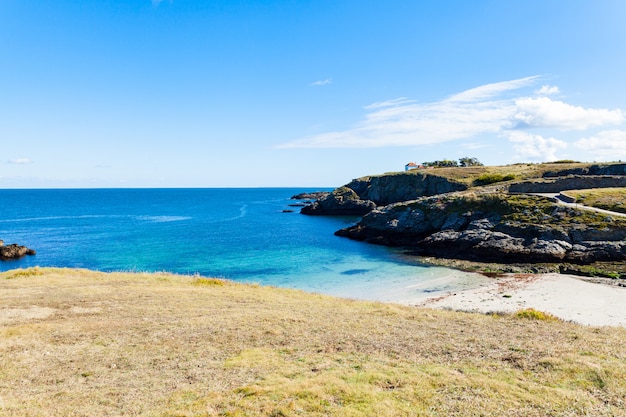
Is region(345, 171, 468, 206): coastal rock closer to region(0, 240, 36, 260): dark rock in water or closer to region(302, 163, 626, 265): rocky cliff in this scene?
region(302, 163, 626, 265): rocky cliff

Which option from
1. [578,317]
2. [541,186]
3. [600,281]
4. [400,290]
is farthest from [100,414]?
[541,186]

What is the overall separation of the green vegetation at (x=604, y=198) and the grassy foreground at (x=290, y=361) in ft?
148

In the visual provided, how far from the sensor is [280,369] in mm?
13516

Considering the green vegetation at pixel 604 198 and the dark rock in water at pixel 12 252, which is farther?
the dark rock in water at pixel 12 252

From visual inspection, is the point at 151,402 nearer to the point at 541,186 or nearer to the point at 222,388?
the point at 222,388

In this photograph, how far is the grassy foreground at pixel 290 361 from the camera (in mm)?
10812

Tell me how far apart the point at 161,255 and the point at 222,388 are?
51.9 metres

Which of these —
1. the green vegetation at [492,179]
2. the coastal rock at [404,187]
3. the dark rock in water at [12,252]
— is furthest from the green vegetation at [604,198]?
the dark rock in water at [12,252]

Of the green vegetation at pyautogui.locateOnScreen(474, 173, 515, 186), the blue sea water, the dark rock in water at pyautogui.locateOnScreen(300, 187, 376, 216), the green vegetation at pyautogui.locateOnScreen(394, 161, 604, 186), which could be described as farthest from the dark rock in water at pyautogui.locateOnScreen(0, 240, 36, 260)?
the green vegetation at pyautogui.locateOnScreen(394, 161, 604, 186)

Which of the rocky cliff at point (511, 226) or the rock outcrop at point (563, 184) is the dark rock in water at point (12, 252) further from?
the rock outcrop at point (563, 184)

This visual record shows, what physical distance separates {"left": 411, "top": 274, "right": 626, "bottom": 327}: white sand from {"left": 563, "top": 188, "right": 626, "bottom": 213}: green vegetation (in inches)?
854

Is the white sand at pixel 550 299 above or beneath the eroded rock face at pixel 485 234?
beneath

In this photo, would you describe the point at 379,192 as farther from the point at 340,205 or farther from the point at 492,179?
the point at 492,179

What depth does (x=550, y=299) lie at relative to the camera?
32.9 meters
